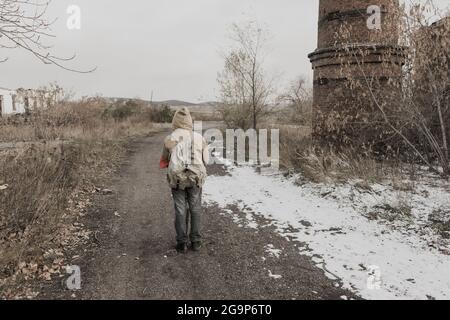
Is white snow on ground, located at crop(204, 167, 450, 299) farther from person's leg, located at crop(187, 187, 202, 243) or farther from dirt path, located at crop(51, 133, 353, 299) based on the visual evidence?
person's leg, located at crop(187, 187, 202, 243)

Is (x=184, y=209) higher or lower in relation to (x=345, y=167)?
lower

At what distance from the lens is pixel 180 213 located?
4.95m

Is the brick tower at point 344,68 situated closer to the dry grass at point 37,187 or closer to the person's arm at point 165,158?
the person's arm at point 165,158

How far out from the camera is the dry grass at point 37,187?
15.2 feet

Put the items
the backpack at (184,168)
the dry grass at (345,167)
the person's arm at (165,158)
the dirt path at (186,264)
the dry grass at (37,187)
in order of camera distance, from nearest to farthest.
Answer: the dirt path at (186,264) → the dry grass at (37,187) → the backpack at (184,168) → the person's arm at (165,158) → the dry grass at (345,167)

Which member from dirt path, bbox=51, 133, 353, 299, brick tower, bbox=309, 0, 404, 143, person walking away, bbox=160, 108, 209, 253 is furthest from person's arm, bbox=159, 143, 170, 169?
brick tower, bbox=309, 0, 404, 143

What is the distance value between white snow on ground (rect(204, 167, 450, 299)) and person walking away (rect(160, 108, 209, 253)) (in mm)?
1718

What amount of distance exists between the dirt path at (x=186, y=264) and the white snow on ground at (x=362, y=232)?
396 millimetres

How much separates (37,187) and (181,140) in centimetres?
254

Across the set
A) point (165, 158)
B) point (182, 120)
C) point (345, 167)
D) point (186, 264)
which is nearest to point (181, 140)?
point (182, 120)

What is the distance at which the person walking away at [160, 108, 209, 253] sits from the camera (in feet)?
16.1

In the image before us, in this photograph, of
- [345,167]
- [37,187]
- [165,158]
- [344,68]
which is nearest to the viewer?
[165,158]

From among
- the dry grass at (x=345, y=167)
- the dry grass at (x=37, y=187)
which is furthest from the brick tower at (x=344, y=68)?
the dry grass at (x=37, y=187)

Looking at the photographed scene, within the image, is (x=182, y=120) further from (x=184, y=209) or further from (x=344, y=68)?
(x=344, y=68)
